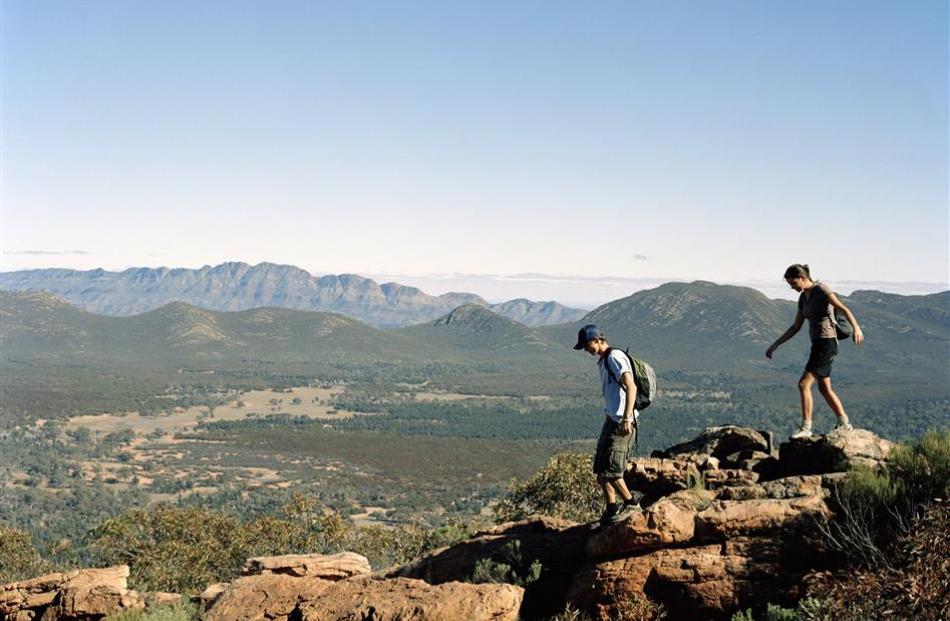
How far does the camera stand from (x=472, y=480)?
389 ft

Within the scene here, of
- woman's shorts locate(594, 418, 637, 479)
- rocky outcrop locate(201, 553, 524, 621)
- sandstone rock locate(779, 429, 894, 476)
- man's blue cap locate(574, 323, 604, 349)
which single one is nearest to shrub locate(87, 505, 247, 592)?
rocky outcrop locate(201, 553, 524, 621)

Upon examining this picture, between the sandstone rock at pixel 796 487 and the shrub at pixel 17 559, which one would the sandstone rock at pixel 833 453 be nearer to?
the sandstone rock at pixel 796 487

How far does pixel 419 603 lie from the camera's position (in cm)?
977

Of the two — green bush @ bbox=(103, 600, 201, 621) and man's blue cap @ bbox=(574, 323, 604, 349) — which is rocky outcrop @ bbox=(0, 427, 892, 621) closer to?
green bush @ bbox=(103, 600, 201, 621)

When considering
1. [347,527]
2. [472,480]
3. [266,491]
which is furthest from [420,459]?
[347,527]

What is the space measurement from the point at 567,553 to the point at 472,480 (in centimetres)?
10974

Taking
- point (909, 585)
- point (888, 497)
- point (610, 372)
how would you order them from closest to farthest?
point (909, 585), point (888, 497), point (610, 372)

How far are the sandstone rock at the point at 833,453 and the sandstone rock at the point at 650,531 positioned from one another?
239 cm

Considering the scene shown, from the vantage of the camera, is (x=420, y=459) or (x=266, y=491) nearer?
(x=266, y=491)

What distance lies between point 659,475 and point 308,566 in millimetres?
6603

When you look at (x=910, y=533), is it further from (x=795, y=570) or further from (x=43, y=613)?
(x=43, y=613)

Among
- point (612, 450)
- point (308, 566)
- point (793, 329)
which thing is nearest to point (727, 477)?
point (793, 329)

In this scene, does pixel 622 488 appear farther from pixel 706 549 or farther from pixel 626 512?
pixel 706 549

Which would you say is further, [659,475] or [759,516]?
[659,475]
